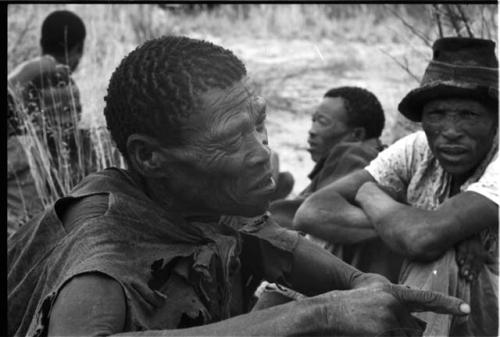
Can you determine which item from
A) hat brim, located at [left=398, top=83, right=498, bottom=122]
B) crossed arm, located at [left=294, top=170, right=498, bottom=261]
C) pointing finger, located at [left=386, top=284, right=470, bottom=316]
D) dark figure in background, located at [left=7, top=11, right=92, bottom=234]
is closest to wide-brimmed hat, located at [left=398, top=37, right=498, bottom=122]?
hat brim, located at [left=398, top=83, right=498, bottom=122]

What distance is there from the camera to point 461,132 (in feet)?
14.0

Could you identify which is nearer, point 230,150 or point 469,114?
point 230,150

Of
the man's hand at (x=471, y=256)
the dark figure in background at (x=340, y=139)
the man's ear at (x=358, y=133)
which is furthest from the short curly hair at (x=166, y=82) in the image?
the man's ear at (x=358, y=133)

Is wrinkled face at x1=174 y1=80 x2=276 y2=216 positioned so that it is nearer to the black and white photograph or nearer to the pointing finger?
the black and white photograph

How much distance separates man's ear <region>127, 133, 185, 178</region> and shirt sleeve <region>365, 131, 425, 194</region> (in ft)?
6.32

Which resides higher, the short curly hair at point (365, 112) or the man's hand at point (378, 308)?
the man's hand at point (378, 308)

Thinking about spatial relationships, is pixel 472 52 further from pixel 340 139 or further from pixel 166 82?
pixel 166 82

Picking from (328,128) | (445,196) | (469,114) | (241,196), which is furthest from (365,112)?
(241,196)

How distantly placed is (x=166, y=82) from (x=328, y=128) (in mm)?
3438

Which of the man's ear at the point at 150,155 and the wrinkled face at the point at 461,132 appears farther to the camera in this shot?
the wrinkled face at the point at 461,132

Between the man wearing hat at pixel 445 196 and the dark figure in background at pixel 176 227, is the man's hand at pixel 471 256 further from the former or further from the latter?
the dark figure in background at pixel 176 227

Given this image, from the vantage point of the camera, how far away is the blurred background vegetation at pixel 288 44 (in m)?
7.66

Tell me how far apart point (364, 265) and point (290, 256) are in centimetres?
155

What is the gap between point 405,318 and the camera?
2678 mm
